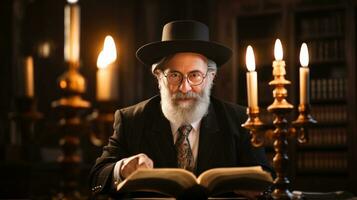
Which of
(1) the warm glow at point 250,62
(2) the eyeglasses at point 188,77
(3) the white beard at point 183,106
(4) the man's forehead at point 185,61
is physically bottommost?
(3) the white beard at point 183,106

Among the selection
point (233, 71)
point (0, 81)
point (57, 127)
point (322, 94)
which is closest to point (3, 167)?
point (0, 81)

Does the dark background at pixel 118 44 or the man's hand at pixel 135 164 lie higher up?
the dark background at pixel 118 44

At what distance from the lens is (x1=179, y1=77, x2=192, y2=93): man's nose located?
10.8 feet

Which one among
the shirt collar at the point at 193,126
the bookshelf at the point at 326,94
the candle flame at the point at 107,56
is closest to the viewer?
the candle flame at the point at 107,56

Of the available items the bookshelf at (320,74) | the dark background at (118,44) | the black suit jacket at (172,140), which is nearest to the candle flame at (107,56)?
the black suit jacket at (172,140)

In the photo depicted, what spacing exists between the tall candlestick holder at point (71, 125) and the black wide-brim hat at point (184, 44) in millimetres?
1569

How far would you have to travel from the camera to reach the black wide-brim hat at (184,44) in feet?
11.1

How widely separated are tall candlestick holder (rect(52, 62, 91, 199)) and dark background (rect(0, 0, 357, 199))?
4.20 metres

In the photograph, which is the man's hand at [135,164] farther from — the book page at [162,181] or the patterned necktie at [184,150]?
the patterned necktie at [184,150]

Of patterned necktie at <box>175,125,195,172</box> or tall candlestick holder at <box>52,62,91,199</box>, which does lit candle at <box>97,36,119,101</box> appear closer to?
tall candlestick holder at <box>52,62,91,199</box>

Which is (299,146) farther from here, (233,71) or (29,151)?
(29,151)

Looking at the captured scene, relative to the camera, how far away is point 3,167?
227 inches

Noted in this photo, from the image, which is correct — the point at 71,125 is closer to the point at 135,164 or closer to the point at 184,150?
the point at 135,164

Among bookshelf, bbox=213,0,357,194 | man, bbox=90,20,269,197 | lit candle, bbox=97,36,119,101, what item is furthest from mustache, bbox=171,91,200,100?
Answer: bookshelf, bbox=213,0,357,194
